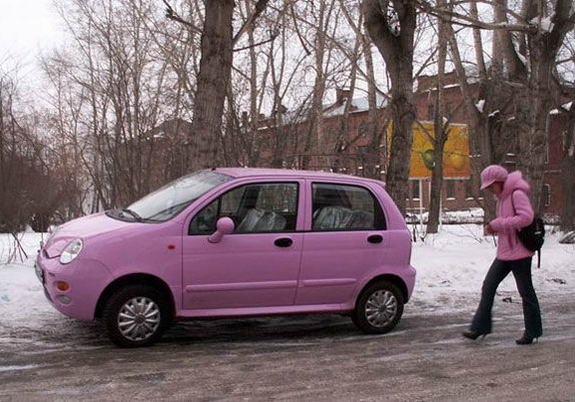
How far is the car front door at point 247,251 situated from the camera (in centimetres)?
652

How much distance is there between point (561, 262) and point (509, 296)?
3492 mm

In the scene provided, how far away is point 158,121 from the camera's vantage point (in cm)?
2780

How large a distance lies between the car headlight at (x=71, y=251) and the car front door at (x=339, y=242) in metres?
2.19

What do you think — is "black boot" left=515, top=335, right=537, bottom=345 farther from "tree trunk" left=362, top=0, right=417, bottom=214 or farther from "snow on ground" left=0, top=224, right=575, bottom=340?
"tree trunk" left=362, top=0, right=417, bottom=214

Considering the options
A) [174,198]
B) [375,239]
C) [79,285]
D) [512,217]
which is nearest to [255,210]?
[174,198]

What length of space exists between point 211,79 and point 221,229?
4.22 meters

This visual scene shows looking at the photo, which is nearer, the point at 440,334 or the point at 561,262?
the point at 440,334

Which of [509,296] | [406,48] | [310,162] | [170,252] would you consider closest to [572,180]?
[310,162]

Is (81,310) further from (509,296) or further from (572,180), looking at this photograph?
(572,180)

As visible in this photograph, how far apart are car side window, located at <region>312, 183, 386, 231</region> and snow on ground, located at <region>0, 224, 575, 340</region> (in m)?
1.88

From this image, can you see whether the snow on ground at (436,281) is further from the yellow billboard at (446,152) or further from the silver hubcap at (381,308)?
the yellow billboard at (446,152)

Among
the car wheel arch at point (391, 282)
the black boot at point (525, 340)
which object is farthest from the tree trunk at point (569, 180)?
the black boot at point (525, 340)

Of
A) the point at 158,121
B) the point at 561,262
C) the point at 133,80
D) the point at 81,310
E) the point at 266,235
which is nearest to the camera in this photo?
the point at 81,310

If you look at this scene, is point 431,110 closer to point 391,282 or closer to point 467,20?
point 467,20
